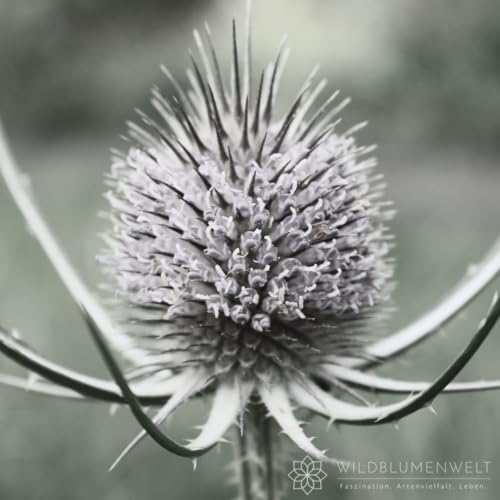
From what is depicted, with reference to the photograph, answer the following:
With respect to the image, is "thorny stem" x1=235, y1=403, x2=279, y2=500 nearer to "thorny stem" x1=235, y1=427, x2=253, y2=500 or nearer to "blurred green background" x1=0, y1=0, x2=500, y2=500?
"thorny stem" x1=235, y1=427, x2=253, y2=500

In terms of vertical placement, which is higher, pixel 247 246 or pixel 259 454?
pixel 247 246

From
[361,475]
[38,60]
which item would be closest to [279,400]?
[361,475]

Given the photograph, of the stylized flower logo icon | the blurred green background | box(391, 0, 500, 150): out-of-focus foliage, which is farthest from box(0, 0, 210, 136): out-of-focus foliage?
the stylized flower logo icon

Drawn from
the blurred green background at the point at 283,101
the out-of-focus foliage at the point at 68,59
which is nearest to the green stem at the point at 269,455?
the blurred green background at the point at 283,101

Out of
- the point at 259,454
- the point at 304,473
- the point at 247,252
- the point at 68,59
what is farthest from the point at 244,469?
the point at 68,59

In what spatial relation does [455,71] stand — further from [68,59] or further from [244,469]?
[244,469]

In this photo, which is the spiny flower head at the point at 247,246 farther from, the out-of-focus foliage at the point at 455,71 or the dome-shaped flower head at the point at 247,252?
the out-of-focus foliage at the point at 455,71

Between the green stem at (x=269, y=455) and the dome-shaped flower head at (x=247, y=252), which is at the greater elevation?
the dome-shaped flower head at (x=247, y=252)

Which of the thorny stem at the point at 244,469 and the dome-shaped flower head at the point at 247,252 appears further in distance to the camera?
the thorny stem at the point at 244,469
